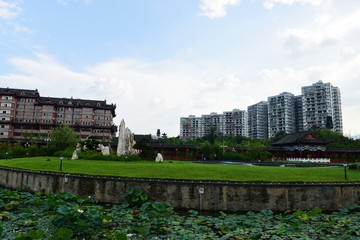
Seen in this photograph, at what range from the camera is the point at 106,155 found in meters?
40.7

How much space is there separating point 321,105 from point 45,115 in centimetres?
13020

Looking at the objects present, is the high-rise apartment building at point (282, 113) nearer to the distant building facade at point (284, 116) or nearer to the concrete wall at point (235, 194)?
the distant building facade at point (284, 116)

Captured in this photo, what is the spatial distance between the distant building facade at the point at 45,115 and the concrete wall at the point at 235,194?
6552cm

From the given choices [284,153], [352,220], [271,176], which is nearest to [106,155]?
[271,176]

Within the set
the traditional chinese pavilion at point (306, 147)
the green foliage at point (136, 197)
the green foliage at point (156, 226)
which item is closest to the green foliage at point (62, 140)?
the green foliage at point (136, 197)

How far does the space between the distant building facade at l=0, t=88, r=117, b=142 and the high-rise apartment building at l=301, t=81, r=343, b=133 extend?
104730mm

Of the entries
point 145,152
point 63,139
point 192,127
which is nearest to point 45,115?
point 63,139

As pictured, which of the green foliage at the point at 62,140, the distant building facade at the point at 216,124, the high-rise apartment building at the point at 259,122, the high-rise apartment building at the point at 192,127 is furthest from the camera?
the high-rise apartment building at the point at 192,127

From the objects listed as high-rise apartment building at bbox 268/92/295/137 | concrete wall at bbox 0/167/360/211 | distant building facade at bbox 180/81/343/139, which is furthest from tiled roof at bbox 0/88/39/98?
high-rise apartment building at bbox 268/92/295/137

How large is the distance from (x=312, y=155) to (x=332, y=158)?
520cm

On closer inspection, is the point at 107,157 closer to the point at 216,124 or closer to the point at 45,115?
the point at 45,115

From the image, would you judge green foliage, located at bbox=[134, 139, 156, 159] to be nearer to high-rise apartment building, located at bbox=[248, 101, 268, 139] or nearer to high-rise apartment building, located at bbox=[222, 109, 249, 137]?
high-rise apartment building, located at bbox=[248, 101, 268, 139]

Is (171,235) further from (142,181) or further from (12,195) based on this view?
(12,195)

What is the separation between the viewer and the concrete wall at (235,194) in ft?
67.2
